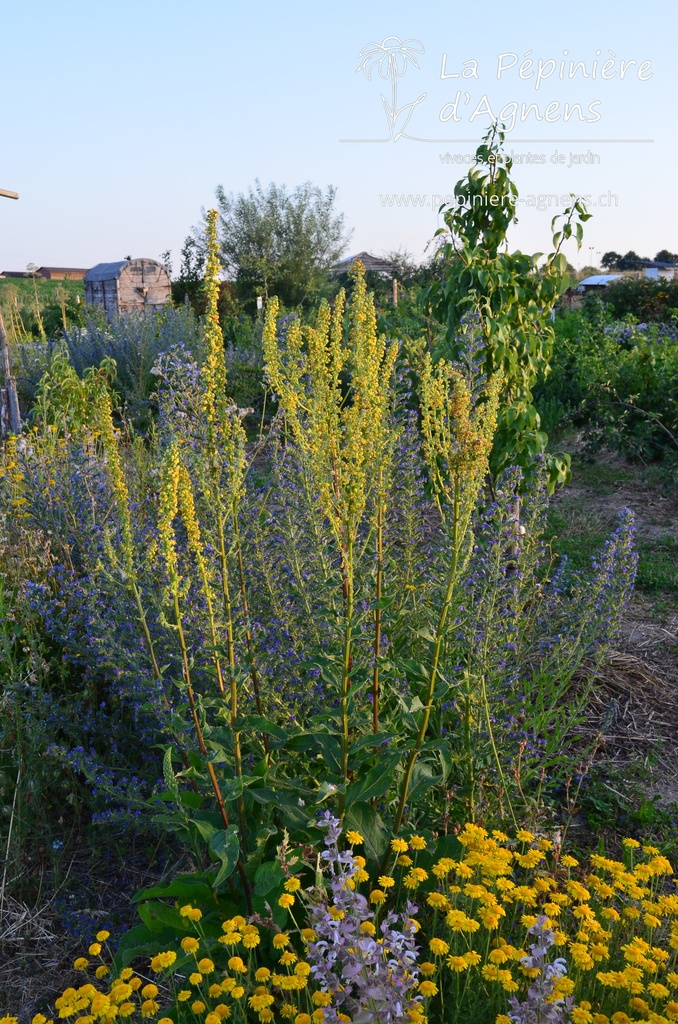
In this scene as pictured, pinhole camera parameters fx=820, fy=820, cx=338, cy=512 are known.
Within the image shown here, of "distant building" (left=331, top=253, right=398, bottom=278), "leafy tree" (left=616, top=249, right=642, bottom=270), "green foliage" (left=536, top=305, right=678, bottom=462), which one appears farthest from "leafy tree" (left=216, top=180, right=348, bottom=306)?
"leafy tree" (left=616, top=249, right=642, bottom=270)

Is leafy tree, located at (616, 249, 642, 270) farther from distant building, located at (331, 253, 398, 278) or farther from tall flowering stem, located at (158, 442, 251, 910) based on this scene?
tall flowering stem, located at (158, 442, 251, 910)

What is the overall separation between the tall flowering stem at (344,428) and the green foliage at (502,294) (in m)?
1.53

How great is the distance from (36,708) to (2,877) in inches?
26.0

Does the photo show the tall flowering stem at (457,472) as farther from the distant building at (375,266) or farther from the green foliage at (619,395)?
the distant building at (375,266)

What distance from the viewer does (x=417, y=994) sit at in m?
1.99

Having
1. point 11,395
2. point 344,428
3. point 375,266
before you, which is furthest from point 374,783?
point 375,266

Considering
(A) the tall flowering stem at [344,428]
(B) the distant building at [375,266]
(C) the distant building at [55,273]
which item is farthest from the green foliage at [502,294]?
(C) the distant building at [55,273]

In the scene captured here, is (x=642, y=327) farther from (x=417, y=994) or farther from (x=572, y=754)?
(x=417, y=994)

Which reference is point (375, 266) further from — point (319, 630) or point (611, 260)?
point (611, 260)

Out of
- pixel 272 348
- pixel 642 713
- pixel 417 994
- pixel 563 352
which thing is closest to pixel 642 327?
pixel 563 352

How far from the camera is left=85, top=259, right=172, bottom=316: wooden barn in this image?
16.8 meters

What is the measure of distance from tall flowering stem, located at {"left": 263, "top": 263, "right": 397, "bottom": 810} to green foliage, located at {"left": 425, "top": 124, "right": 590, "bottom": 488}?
1.53 m

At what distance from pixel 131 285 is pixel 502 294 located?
555 inches

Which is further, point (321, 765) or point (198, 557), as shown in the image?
point (321, 765)
